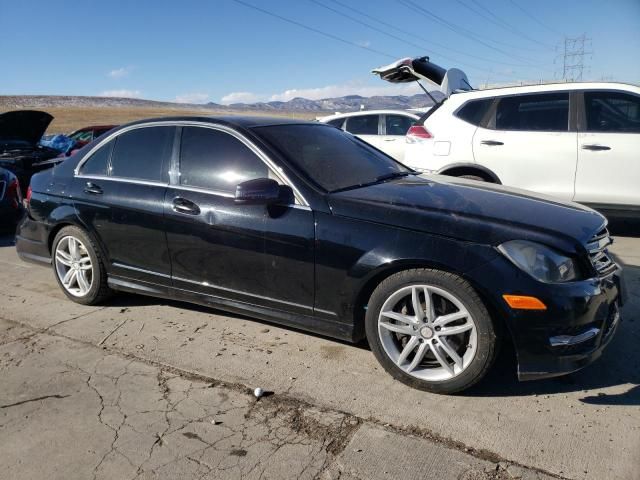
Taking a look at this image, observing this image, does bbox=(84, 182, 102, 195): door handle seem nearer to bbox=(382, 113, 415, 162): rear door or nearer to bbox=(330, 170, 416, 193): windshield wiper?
bbox=(330, 170, 416, 193): windshield wiper

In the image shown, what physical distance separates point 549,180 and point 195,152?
13.7ft

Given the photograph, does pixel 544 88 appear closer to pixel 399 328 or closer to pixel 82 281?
pixel 399 328

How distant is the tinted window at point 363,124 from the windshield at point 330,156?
6.50 metres

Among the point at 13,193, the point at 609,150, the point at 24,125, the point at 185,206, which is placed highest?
the point at 24,125

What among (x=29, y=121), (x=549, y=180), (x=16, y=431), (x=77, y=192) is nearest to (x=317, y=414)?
(x=16, y=431)

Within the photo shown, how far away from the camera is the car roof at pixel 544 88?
5.87m

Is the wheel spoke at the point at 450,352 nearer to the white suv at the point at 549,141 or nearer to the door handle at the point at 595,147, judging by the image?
the white suv at the point at 549,141

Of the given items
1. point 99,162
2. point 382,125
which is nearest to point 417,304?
point 99,162

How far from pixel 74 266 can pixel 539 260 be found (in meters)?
3.67

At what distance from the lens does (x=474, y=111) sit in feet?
21.2

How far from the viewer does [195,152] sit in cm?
389

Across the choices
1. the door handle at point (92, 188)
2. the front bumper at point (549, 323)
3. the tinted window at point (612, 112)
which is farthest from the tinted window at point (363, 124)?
the front bumper at point (549, 323)

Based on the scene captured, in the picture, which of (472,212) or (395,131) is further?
(395,131)

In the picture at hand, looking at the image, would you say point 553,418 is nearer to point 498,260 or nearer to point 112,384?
point 498,260
